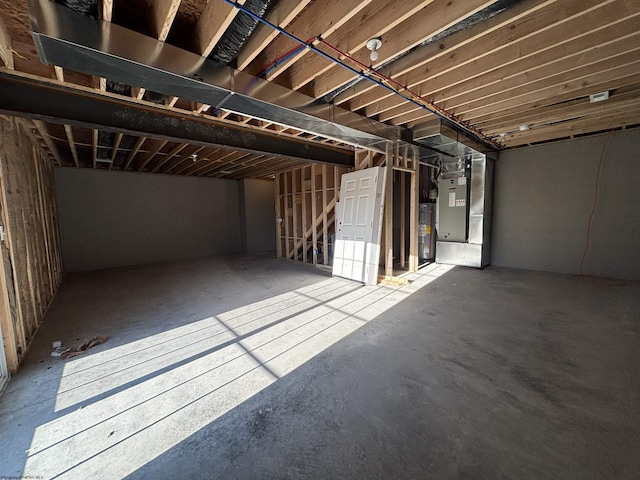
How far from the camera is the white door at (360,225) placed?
452 centimetres

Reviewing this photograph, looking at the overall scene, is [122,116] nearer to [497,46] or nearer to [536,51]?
[497,46]

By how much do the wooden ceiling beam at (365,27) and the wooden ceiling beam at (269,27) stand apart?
440 mm

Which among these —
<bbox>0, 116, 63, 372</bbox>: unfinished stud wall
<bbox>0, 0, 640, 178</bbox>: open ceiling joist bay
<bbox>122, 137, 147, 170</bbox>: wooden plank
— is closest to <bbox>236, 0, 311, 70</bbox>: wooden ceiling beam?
<bbox>0, 0, 640, 178</bbox>: open ceiling joist bay

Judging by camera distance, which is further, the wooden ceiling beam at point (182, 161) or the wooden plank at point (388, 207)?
the wooden ceiling beam at point (182, 161)

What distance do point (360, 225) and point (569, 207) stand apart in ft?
14.1

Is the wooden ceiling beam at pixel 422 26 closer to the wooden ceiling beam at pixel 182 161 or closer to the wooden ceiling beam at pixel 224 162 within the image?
the wooden ceiling beam at pixel 224 162

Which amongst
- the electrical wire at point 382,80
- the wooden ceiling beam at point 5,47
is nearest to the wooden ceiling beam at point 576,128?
the electrical wire at point 382,80

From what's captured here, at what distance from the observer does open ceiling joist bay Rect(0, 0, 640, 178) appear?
1.86 m

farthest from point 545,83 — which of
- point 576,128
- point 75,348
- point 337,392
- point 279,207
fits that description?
point 279,207

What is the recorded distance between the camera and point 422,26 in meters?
2.01

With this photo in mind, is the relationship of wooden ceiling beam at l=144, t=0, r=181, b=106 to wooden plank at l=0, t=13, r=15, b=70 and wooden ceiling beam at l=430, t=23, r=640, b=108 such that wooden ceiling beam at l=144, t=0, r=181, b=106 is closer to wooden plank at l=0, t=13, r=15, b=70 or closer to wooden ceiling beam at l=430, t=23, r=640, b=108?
wooden plank at l=0, t=13, r=15, b=70

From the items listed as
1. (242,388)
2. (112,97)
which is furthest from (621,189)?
(112,97)

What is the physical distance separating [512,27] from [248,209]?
791 centimetres

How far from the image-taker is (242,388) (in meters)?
1.96
